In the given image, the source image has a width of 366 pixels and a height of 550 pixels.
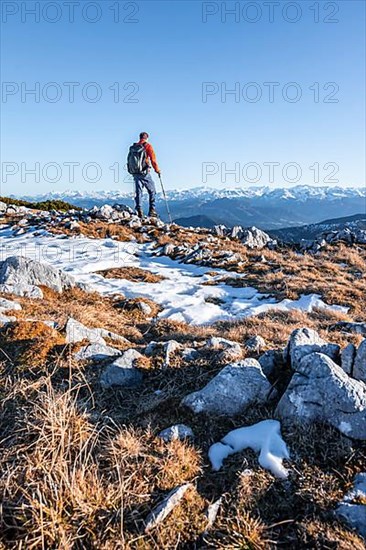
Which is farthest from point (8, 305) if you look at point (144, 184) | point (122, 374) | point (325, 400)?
point (144, 184)

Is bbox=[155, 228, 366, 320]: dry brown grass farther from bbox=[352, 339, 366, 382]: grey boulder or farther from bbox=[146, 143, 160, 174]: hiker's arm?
bbox=[352, 339, 366, 382]: grey boulder

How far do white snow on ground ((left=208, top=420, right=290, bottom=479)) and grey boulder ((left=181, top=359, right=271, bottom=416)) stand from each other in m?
0.34

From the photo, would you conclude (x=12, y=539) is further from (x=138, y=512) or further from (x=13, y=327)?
(x=13, y=327)

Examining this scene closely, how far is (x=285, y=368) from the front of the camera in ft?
16.1

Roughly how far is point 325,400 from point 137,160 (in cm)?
1845

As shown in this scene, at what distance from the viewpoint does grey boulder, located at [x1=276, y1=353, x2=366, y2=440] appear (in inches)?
146

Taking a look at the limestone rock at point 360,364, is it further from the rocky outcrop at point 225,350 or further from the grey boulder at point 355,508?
the rocky outcrop at point 225,350

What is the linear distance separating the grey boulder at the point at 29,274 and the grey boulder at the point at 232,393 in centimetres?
668

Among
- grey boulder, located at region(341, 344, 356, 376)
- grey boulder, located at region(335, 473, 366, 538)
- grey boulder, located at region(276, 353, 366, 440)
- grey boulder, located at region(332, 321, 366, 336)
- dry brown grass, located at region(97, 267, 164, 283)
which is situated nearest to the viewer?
grey boulder, located at region(335, 473, 366, 538)

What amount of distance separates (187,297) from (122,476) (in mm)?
8463

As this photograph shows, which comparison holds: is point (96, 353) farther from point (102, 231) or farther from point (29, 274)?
point (102, 231)

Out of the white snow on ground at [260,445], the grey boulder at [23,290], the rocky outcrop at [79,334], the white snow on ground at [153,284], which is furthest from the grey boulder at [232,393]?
the grey boulder at [23,290]

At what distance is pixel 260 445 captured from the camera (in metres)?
3.73

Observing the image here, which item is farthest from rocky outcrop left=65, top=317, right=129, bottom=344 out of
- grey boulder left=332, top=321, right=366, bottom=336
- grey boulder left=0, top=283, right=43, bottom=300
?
grey boulder left=332, top=321, right=366, bottom=336
